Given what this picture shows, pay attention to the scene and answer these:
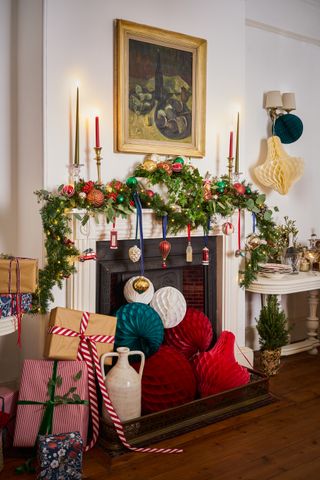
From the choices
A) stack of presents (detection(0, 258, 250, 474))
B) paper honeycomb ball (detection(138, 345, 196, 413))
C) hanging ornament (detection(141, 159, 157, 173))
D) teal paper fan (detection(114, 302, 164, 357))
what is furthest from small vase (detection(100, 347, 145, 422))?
hanging ornament (detection(141, 159, 157, 173))

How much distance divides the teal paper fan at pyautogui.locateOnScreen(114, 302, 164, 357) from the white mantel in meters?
0.21

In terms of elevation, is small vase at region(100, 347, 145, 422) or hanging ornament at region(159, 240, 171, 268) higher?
hanging ornament at region(159, 240, 171, 268)

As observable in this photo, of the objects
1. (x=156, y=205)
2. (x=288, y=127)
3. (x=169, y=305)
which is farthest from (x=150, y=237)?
(x=288, y=127)

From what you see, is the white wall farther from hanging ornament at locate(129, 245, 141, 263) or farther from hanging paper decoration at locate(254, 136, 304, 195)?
hanging ornament at locate(129, 245, 141, 263)

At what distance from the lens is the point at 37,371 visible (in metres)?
2.62

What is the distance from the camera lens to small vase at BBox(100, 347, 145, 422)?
273cm

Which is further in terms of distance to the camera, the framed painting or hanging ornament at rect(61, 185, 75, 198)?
the framed painting

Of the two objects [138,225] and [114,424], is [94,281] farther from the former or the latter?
[114,424]

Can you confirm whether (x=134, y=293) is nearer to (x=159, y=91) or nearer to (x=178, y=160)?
(x=178, y=160)

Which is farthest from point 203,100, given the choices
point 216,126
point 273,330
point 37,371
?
point 37,371

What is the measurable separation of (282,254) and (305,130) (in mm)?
1261

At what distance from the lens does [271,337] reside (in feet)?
12.5

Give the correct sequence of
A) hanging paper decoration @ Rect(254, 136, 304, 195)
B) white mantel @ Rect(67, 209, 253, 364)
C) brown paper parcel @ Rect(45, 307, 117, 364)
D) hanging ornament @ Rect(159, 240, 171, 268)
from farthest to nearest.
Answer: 1. hanging paper decoration @ Rect(254, 136, 304, 195)
2. hanging ornament @ Rect(159, 240, 171, 268)
3. white mantel @ Rect(67, 209, 253, 364)
4. brown paper parcel @ Rect(45, 307, 117, 364)

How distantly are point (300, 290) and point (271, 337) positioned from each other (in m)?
0.46
